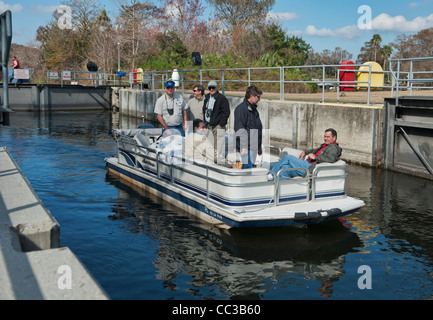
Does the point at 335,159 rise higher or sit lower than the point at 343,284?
higher

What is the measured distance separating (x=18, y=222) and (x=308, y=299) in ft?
10.8

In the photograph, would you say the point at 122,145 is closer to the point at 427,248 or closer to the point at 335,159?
the point at 335,159

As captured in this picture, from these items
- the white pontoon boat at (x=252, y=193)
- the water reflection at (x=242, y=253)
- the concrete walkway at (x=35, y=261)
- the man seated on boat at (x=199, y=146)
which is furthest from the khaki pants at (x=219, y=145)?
the concrete walkway at (x=35, y=261)

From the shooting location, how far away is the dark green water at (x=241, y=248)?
5.98 m

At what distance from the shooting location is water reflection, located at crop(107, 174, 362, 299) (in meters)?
6.15

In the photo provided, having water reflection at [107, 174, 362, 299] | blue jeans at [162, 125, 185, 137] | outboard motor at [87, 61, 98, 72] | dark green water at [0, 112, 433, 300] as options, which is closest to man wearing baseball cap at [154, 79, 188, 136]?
blue jeans at [162, 125, 185, 137]

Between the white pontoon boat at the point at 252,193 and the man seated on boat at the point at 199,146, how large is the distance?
0.54 ft

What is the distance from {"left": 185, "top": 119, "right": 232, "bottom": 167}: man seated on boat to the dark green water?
1090 millimetres

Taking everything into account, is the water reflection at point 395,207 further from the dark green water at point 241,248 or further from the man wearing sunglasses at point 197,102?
the man wearing sunglasses at point 197,102

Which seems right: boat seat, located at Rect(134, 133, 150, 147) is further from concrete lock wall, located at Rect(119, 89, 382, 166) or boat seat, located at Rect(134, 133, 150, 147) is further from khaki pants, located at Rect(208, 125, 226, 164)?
khaki pants, located at Rect(208, 125, 226, 164)

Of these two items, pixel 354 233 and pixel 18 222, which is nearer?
pixel 18 222

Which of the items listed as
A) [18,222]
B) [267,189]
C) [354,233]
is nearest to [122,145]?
[267,189]

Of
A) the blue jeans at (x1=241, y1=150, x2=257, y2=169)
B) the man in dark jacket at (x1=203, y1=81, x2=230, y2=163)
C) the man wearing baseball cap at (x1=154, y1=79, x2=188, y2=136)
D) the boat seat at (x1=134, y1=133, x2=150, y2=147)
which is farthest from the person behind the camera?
the boat seat at (x1=134, y1=133, x2=150, y2=147)
